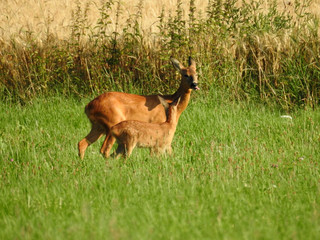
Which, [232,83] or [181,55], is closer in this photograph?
[232,83]

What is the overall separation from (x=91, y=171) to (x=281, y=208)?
2.13m

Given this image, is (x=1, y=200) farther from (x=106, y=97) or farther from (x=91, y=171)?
(x=106, y=97)

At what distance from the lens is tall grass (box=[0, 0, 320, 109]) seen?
376 inches

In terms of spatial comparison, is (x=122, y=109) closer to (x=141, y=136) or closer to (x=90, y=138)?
(x=90, y=138)

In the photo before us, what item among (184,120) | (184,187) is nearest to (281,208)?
(184,187)

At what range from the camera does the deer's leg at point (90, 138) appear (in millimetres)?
6957

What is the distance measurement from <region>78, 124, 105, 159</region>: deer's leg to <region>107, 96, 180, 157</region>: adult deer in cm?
74

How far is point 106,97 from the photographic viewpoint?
719 centimetres

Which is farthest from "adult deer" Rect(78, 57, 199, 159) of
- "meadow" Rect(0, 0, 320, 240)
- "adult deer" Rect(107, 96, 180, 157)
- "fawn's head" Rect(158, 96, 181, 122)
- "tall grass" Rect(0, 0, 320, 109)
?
"tall grass" Rect(0, 0, 320, 109)

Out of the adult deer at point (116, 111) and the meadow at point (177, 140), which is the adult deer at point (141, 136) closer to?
the meadow at point (177, 140)

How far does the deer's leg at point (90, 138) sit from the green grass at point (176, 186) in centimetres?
19

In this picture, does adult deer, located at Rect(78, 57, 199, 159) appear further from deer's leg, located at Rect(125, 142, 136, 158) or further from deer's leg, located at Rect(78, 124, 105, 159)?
deer's leg, located at Rect(125, 142, 136, 158)

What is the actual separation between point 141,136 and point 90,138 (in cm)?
114

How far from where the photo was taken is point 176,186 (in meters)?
4.86
